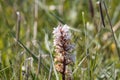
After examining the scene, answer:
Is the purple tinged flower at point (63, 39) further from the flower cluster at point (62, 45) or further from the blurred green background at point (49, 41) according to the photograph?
the blurred green background at point (49, 41)

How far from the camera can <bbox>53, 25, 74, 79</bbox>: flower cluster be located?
4.86 ft

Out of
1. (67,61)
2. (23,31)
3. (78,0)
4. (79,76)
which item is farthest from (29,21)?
(67,61)

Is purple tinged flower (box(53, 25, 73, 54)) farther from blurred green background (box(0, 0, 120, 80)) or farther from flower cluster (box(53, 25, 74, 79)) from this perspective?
blurred green background (box(0, 0, 120, 80))

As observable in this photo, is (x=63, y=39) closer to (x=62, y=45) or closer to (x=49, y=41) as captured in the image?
(x=62, y=45)

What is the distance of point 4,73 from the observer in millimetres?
1716

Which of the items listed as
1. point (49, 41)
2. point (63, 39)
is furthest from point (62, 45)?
point (49, 41)

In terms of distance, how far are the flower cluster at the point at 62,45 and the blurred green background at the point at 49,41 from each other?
5 cm

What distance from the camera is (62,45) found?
1.49 metres

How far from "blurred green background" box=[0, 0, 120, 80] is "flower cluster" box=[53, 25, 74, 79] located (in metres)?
0.05

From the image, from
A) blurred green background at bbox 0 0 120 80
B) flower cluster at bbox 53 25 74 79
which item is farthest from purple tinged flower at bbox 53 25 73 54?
blurred green background at bbox 0 0 120 80

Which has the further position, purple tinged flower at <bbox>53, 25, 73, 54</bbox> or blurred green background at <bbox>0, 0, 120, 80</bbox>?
blurred green background at <bbox>0, 0, 120, 80</bbox>

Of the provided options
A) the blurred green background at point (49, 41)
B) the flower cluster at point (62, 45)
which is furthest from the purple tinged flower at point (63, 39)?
the blurred green background at point (49, 41)

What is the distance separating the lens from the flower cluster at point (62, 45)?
1.48 m

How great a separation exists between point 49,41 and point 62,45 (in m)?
0.86
